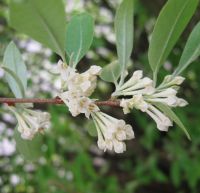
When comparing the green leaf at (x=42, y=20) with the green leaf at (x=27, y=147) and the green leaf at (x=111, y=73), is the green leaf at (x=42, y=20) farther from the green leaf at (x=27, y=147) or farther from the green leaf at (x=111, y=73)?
the green leaf at (x=27, y=147)

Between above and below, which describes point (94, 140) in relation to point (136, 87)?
below

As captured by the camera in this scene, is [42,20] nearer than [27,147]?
Yes

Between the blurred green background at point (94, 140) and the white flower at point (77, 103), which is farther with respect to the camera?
the blurred green background at point (94, 140)

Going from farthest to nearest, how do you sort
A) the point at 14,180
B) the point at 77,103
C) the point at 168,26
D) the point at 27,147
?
the point at 14,180 < the point at 27,147 < the point at 168,26 < the point at 77,103

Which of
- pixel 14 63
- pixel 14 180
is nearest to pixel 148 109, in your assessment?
pixel 14 63

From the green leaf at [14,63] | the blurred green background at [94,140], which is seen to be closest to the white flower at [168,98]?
the green leaf at [14,63]

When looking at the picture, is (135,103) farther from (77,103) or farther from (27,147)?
(27,147)
